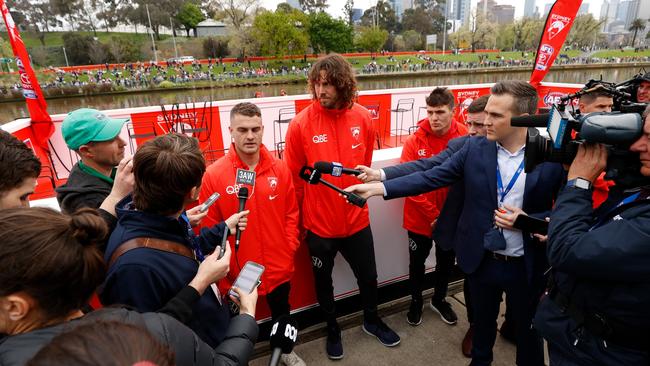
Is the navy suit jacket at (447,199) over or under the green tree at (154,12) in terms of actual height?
under

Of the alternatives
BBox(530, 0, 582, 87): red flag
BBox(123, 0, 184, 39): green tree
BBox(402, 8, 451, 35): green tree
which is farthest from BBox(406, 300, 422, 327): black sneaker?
BBox(402, 8, 451, 35): green tree

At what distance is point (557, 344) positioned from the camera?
149cm

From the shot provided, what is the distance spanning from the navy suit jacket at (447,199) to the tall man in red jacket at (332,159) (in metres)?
0.31

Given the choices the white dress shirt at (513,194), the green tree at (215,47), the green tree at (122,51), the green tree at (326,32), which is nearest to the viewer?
the white dress shirt at (513,194)

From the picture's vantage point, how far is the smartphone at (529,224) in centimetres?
183

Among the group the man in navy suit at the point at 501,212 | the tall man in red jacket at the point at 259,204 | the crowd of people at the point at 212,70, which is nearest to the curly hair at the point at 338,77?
the tall man in red jacket at the point at 259,204

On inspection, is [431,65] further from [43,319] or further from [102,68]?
[43,319]

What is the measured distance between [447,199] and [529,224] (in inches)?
24.7

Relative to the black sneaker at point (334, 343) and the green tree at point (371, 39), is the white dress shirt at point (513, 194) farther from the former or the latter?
the green tree at point (371, 39)

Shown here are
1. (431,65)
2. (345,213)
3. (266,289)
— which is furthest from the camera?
(431,65)

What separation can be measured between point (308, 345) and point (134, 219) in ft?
6.26

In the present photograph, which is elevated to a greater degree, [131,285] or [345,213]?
[131,285]

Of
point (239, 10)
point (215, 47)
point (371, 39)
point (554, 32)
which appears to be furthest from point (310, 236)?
point (371, 39)

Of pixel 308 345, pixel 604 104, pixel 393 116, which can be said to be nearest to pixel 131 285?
pixel 308 345
